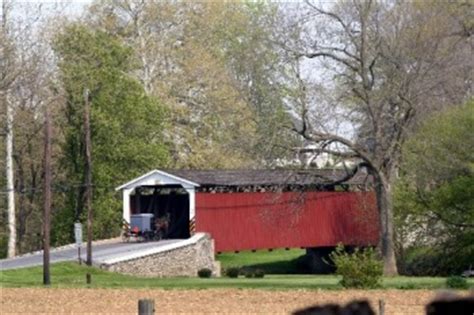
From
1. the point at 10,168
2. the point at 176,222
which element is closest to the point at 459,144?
the point at 176,222

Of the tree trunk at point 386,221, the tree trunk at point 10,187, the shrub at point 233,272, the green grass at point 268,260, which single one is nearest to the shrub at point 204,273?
the shrub at point 233,272

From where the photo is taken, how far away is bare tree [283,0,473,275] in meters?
51.1

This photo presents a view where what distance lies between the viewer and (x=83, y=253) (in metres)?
52.2

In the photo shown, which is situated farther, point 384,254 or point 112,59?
point 112,59

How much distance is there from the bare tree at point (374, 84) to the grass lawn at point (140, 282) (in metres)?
8.51

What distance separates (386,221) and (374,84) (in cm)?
542

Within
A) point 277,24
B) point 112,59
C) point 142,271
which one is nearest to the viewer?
point 142,271

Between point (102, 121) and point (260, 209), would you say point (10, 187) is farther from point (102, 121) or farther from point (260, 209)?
point (260, 209)

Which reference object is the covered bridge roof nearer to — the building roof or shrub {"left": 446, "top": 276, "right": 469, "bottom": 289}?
the building roof

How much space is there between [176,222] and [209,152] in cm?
998

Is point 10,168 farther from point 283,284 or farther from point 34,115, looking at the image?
point 283,284

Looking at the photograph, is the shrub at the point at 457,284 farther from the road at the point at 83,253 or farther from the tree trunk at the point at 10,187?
the tree trunk at the point at 10,187

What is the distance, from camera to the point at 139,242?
5925cm

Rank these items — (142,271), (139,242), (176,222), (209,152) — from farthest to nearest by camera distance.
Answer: (209,152), (176,222), (139,242), (142,271)
